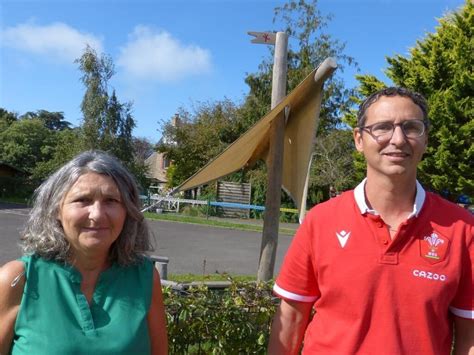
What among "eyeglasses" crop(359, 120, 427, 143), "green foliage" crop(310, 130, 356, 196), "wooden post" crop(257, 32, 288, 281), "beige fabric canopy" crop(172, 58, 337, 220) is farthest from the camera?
"green foliage" crop(310, 130, 356, 196)

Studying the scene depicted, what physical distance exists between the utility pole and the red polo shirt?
2.71 meters

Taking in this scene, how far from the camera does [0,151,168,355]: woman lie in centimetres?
171

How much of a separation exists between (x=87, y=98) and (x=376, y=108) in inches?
1052

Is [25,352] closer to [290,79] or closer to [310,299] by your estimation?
[310,299]

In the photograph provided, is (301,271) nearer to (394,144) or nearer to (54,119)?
(394,144)

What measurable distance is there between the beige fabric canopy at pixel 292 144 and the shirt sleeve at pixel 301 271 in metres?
2.18

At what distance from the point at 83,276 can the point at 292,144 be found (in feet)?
10.0

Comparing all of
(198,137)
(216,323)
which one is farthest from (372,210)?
(198,137)

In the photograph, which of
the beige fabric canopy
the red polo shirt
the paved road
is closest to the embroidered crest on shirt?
the red polo shirt

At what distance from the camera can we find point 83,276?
1866 millimetres

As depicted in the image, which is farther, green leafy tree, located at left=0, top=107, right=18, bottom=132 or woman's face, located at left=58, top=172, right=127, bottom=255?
green leafy tree, located at left=0, top=107, right=18, bottom=132

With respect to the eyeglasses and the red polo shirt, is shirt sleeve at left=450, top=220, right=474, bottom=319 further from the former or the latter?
the eyeglasses

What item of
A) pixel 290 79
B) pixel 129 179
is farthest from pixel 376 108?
pixel 290 79

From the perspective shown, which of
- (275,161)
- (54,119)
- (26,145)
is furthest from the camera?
(54,119)
